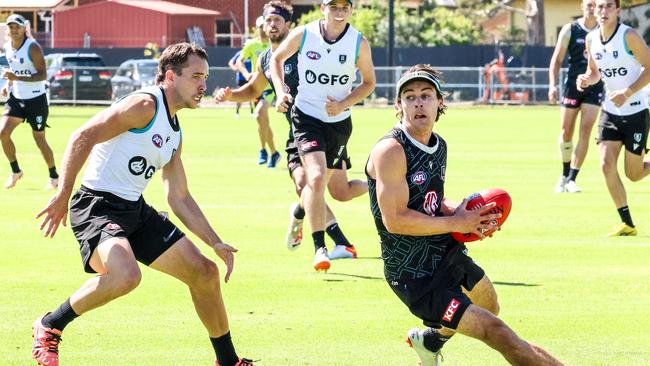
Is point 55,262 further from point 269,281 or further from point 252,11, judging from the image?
point 252,11

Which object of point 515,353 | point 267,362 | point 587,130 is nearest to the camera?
point 515,353

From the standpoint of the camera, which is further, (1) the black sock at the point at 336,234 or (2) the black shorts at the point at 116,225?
(1) the black sock at the point at 336,234

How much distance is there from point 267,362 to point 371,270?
3.62 metres

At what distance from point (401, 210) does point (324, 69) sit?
207 inches

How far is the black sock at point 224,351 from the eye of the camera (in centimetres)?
777

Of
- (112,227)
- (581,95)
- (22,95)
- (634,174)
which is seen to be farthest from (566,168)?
(112,227)

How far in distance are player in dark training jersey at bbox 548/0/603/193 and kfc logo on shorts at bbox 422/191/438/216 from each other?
1072 cm

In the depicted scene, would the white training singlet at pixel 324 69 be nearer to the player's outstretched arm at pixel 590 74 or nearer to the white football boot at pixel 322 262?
the white football boot at pixel 322 262

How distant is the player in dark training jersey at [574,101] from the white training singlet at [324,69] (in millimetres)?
6341

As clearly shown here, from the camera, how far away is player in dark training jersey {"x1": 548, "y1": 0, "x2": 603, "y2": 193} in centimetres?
1783

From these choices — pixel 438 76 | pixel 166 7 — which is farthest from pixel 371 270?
pixel 166 7

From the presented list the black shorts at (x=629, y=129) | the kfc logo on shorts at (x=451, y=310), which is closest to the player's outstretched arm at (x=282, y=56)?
the black shorts at (x=629, y=129)

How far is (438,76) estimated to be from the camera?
735cm

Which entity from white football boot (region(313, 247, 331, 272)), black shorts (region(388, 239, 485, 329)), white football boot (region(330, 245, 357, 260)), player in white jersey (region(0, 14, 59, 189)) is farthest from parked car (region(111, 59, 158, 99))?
black shorts (region(388, 239, 485, 329))
